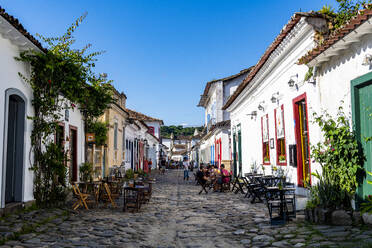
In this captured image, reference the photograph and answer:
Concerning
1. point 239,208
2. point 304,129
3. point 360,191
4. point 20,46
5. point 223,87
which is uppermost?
point 223,87

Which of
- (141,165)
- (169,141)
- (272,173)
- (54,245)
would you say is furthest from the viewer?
(169,141)

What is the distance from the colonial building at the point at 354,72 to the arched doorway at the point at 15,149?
6.27 meters

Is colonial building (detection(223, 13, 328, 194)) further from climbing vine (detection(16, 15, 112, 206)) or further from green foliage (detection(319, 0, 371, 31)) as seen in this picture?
climbing vine (detection(16, 15, 112, 206))

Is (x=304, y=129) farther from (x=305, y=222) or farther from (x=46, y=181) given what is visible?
(x=46, y=181)

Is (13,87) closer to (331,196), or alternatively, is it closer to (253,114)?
(331,196)

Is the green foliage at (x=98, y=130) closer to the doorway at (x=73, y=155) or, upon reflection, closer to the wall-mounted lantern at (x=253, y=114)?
the doorway at (x=73, y=155)

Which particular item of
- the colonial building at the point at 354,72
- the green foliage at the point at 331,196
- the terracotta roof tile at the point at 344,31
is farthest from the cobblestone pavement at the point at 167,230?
the terracotta roof tile at the point at 344,31

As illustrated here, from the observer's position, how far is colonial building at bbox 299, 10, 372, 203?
5.34m

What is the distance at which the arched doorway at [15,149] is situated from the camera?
7.61 meters

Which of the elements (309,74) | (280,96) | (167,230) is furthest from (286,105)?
(167,230)

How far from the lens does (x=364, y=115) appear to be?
5668 mm

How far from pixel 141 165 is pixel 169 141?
5219 cm

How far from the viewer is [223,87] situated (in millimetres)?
24891

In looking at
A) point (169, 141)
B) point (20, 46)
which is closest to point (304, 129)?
point (20, 46)
